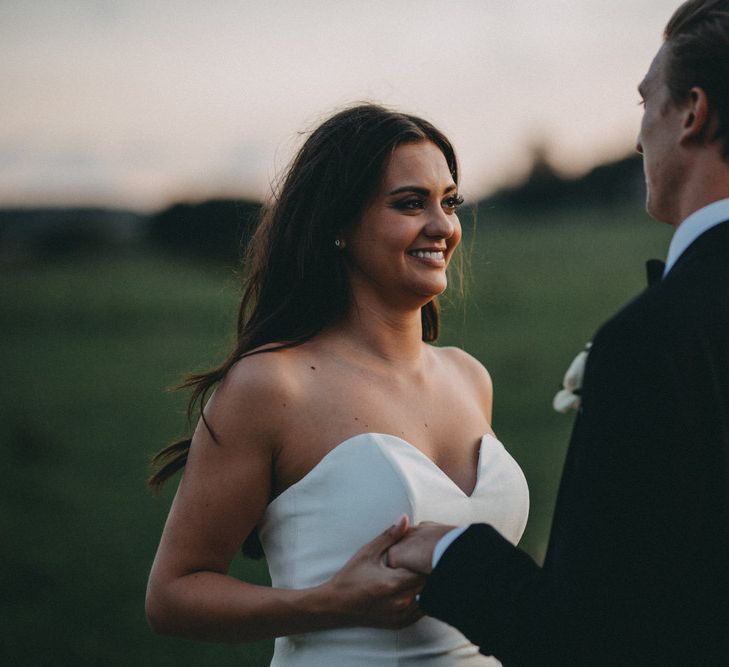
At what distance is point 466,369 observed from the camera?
141 inches

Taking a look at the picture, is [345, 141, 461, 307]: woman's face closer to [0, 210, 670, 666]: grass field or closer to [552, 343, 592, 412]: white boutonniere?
[0, 210, 670, 666]: grass field

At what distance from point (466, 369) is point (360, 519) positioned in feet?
3.60

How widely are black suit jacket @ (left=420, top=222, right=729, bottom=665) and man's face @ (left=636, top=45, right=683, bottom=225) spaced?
219 mm

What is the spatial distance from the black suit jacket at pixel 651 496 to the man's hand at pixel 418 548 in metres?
0.43

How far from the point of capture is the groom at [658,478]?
1.73m

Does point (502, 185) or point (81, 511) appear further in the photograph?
point (502, 185)

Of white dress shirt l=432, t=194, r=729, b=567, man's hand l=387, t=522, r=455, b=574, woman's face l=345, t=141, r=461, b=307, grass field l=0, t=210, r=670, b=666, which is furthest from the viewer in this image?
grass field l=0, t=210, r=670, b=666

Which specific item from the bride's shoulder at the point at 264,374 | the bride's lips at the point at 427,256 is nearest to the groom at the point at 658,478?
the bride's shoulder at the point at 264,374

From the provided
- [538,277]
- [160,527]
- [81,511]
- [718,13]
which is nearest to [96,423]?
[81,511]

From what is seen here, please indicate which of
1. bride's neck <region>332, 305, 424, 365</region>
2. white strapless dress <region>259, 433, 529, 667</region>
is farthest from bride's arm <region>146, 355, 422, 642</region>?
bride's neck <region>332, 305, 424, 365</region>

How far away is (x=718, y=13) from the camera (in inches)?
78.3

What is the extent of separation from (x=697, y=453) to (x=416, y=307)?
61.8 inches

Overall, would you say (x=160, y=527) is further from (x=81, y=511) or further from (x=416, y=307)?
(x=416, y=307)

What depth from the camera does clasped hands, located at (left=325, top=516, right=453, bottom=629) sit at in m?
2.35
